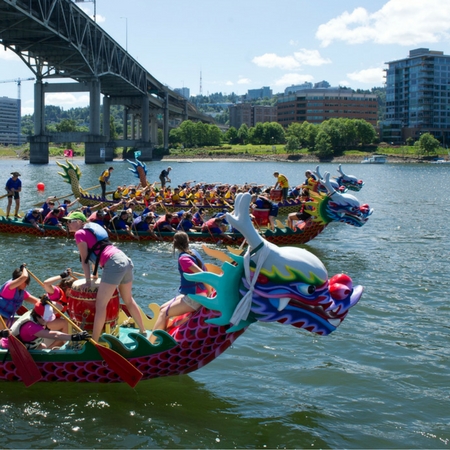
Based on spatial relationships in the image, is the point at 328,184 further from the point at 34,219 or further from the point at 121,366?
the point at 121,366

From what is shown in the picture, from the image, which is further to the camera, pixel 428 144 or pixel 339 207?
pixel 428 144

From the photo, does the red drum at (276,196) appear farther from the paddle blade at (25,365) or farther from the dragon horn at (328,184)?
the paddle blade at (25,365)

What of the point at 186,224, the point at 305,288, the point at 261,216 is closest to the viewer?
the point at 305,288

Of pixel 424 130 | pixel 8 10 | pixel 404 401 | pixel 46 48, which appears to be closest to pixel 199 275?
pixel 404 401

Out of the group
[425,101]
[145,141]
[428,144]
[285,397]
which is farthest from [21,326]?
[425,101]

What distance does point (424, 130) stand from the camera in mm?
158000

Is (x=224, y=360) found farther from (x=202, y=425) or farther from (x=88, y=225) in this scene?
(x=88, y=225)

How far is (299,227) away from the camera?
64.4ft

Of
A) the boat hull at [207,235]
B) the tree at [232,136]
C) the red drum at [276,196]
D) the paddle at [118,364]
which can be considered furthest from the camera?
the tree at [232,136]

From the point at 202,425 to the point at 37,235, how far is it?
1521 cm

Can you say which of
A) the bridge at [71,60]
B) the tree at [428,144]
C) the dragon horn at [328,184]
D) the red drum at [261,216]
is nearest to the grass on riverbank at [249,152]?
the tree at [428,144]

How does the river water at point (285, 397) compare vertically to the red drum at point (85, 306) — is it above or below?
below

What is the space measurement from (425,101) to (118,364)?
556ft

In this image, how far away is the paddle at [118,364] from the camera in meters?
8.43
